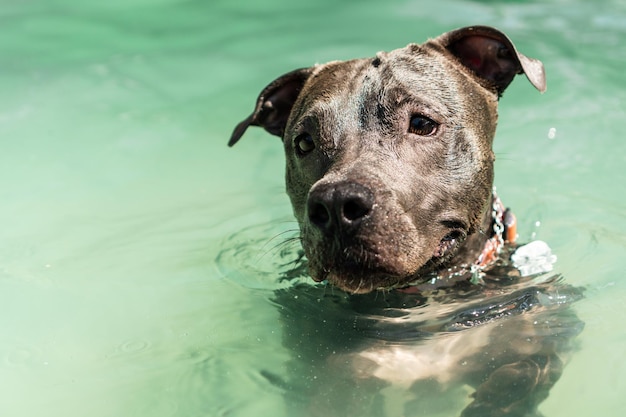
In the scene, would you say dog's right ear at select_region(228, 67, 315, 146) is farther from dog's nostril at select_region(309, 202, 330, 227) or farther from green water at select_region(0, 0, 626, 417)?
dog's nostril at select_region(309, 202, 330, 227)

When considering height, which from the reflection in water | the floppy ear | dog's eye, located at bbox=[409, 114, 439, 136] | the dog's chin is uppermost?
the floppy ear

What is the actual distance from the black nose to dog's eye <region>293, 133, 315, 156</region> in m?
0.93

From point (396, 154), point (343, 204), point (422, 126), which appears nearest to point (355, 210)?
point (343, 204)

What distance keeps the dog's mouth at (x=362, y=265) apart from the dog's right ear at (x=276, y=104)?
1.57 meters

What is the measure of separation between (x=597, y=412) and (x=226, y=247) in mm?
3263

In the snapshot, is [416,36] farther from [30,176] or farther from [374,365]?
[374,365]

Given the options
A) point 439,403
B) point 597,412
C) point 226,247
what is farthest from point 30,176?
point 597,412

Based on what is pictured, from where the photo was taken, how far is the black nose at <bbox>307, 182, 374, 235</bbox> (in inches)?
161

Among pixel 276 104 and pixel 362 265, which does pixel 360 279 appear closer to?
pixel 362 265

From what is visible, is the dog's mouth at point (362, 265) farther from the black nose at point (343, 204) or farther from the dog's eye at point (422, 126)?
the dog's eye at point (422, 126)

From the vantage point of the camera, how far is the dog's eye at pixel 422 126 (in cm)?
490

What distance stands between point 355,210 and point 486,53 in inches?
77.2

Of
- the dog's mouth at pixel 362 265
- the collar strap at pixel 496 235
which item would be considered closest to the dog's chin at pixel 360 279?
the dog's mouth at pixel 362 265

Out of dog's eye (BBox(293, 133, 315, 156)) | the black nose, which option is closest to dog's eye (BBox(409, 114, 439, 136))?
dog's eye (BBox(293, 133, 315, 156))
